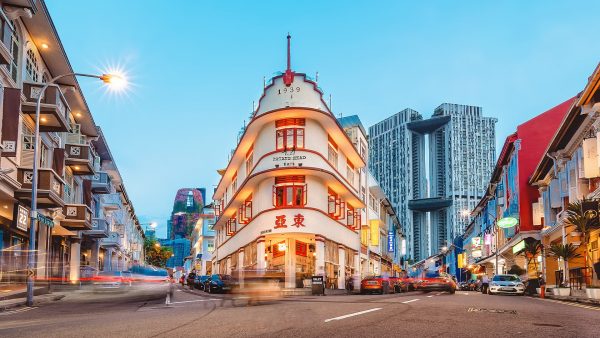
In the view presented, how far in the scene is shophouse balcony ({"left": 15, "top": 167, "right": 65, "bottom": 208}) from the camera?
2711cm

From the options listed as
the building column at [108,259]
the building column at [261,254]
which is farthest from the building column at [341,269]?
the building column at [108,259]

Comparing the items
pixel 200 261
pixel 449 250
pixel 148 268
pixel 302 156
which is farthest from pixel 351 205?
pixel 449 250

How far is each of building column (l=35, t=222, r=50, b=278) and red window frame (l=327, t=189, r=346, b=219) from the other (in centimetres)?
1953

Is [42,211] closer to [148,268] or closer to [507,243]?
[148,268]

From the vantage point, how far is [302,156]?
42125 millimetres

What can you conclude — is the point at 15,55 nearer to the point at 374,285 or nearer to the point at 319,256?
the point at 319,256

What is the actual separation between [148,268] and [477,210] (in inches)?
2883

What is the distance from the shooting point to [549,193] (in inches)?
1816

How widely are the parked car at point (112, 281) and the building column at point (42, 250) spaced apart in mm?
9687

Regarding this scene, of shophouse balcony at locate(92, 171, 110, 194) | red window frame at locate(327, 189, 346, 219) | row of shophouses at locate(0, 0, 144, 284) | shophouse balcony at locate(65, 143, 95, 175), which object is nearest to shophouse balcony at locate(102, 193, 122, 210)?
shophouse balcony at locate(92, 171, 110, 194)

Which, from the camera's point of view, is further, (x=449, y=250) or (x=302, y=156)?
(x=449, y=250)

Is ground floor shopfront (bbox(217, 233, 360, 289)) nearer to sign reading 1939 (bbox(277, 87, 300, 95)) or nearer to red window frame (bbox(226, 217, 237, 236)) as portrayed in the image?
sign reading 1939 (bbox(277, 87, 300, 95))

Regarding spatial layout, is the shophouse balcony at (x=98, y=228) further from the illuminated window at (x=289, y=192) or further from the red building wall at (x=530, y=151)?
the red building wall at (x=530, y=151)

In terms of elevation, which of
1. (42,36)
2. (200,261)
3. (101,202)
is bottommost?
(200,261)
